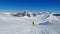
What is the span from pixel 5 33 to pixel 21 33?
30 centimetres

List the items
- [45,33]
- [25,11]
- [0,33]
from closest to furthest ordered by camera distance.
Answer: [0,33]
[45,33]
[25,11]

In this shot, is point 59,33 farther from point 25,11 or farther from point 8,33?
point 25,11

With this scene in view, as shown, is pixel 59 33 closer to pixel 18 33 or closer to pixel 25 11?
pixel 18 33

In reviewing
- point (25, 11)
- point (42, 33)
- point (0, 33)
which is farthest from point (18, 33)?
point (25, 11)

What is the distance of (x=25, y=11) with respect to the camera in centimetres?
1019

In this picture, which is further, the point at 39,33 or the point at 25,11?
the point at 25,11

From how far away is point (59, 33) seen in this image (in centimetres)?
227

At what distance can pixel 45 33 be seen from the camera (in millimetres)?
2150

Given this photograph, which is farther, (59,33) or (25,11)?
(25,11)

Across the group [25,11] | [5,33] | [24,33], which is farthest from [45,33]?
[25,11]

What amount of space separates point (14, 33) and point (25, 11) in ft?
26.8

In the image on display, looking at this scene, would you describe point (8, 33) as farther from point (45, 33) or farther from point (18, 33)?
point (45, 33)

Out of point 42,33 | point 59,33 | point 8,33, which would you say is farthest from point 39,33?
point 8,33

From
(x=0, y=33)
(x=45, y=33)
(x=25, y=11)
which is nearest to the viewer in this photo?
(x=0, y=33)
